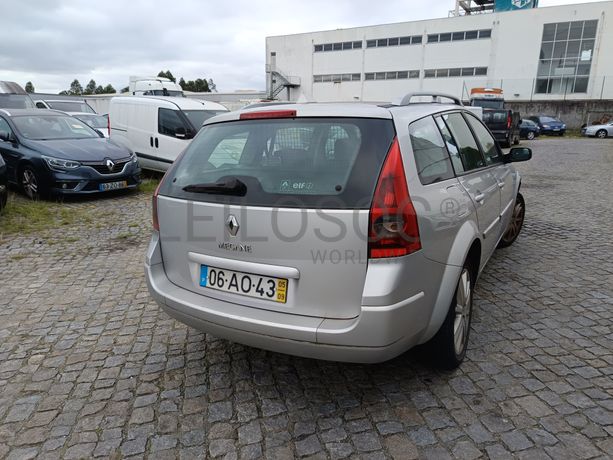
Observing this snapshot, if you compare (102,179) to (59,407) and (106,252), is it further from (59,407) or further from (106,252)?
(59,407)

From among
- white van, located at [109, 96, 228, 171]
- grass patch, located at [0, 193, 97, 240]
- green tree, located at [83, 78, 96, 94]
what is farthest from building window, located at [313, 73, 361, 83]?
green tree, located at [83, 78, 96, 94]

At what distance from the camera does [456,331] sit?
283 centimetres

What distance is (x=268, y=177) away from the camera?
97.7 inches

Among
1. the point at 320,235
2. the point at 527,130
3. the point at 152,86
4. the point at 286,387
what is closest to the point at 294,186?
the point at 320,235

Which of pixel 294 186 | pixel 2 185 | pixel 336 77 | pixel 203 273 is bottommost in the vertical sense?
pixel 2 185

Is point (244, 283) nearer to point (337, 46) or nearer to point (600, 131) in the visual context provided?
point (600, 131)

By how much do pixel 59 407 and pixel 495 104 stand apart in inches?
947

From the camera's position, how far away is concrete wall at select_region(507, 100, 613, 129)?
3547 cm

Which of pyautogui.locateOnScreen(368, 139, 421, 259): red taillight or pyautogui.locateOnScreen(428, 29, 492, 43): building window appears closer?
pyautogui.locateOnScreen(368, 139, 421, 259): red taillight

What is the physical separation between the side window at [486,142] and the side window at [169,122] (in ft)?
24.2

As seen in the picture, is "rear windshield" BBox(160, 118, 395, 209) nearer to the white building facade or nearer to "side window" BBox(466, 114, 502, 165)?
"side window" BBox(466, 114, 502, 165)

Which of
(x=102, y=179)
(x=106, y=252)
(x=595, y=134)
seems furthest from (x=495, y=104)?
(x=106, y=252)

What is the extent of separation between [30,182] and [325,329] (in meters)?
7.98

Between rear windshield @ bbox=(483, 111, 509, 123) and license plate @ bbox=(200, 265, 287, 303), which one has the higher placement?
rear windshield @ bbox=(483, 111, 509, 123)
